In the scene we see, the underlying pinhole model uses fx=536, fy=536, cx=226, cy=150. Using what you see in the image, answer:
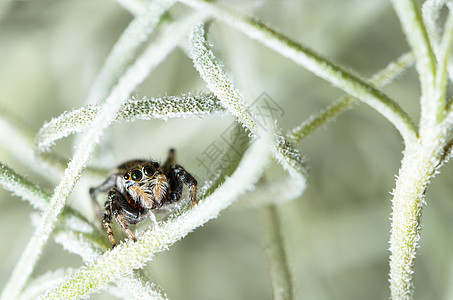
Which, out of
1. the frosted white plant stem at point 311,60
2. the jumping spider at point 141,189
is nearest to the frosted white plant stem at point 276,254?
the jumping spider at point 141,189

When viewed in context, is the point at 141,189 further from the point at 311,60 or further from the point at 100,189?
the point at 311,60

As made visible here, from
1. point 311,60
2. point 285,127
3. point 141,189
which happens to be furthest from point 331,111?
point 285,127

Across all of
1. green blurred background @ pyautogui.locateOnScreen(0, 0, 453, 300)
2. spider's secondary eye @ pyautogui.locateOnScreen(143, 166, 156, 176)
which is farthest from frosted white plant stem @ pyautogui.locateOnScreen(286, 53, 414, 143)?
green blurred background @ pyautogui.locateOnScreen(0, 0, 453, 300)

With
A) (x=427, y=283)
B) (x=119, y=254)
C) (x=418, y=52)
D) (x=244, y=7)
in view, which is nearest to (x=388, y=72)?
(x=418, y=52)

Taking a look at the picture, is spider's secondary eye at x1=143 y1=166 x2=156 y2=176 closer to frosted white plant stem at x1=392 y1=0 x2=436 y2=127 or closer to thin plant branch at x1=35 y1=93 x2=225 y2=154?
thin plant branch at x1=35 y1=93 x2=225 y2=154

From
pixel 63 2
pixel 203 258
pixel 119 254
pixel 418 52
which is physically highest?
pixel 63 2

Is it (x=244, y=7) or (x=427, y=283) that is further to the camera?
(x=427, y=283)

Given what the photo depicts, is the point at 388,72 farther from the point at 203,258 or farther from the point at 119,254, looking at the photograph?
the point at 203,258

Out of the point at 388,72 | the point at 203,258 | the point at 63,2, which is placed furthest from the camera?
the point at 203,258
